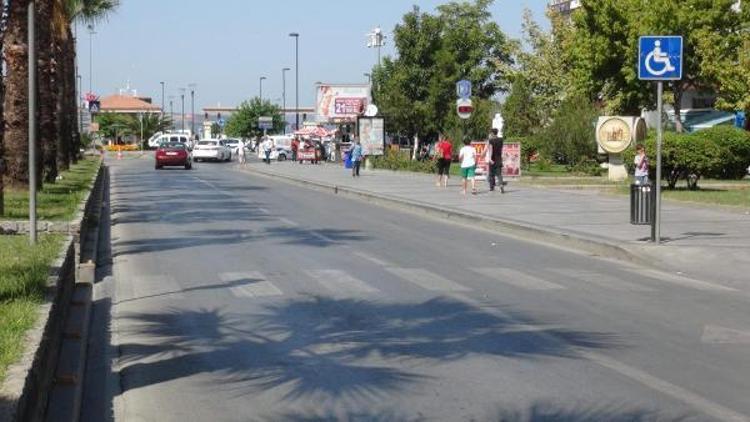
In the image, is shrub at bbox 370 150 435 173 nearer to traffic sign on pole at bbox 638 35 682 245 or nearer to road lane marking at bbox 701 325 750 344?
traffic sign on pole at bbox 638 35 682 245

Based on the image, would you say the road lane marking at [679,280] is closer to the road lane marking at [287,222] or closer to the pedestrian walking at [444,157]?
the road lane marking at [287,222]

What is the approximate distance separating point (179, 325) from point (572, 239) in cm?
960

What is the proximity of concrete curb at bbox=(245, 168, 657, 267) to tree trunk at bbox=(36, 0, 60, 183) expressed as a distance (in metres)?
9.16

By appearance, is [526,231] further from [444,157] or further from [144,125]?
[144,125]

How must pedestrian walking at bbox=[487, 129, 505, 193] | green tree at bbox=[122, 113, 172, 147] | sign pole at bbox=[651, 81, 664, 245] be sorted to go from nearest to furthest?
sign pole at bbox=[651, 81, 664, 245] → pedestrian walking at bbox=[487, 129, 505, 193] → green tree at bbox=[122, 113, 172, 147]

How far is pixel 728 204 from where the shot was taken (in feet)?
80.0

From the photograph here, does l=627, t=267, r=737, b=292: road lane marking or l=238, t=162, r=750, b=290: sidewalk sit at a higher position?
l=238, t=162, r=750, b=290: sidewalk

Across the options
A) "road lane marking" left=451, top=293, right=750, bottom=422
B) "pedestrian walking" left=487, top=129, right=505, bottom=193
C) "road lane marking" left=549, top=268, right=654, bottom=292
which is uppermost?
"pedestrian walking" left=487, top=129, right=505, bottom=193

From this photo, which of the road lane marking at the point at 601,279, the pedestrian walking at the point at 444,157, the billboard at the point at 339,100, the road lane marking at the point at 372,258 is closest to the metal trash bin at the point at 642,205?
the road lane marking at the point at 601,279

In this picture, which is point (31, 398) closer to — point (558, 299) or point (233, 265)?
point (558, 299)

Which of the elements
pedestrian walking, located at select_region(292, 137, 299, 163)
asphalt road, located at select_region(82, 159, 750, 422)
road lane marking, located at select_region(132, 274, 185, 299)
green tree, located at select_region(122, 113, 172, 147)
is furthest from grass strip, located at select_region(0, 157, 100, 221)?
green tree, located at select_region(122, 113, 172, 147)

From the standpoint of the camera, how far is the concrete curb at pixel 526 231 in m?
16.5

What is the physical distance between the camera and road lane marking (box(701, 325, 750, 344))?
9.35 meters

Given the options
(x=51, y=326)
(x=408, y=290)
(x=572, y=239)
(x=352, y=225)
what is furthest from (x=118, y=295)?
(x=352, y=225)
